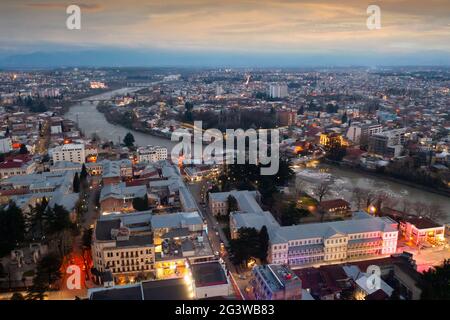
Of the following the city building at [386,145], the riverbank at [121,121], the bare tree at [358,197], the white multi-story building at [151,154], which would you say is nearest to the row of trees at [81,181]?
the white multi-story building at [151,154]

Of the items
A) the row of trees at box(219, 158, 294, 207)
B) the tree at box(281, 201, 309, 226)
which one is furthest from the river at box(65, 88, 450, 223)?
the tree at box(281, 201, 309, 226)

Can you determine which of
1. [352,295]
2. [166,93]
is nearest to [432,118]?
[352,295]

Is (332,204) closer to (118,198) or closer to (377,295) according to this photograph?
(377,295)

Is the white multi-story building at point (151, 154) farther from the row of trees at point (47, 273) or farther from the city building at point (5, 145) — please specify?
the row of trees at point (47, 273)

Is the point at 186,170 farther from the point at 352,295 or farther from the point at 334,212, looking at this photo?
the point at 352,295

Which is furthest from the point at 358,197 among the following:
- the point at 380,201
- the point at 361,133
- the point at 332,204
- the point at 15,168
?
the point at 15,168

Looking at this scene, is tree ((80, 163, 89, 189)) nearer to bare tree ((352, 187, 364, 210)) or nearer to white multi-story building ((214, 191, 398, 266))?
white multi-story building ((214, 191, 398, 266))
